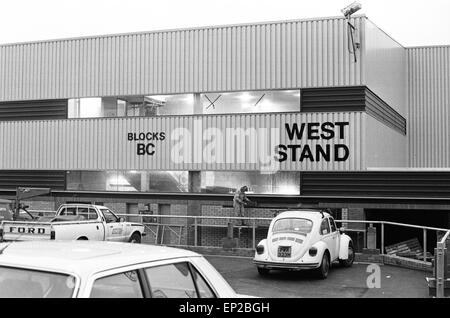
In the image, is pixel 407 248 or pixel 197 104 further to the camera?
pixel 197 104

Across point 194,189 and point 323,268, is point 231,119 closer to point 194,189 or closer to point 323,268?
point 194,189

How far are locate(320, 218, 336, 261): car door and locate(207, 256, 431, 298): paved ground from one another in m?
0.58

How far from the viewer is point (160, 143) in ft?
86.9

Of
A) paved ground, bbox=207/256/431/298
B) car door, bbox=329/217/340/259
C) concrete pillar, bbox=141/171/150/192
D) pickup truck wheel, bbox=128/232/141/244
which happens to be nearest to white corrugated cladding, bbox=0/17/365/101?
concrete pillar, bbox=141/171/150/192

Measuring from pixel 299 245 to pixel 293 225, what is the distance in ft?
2.84

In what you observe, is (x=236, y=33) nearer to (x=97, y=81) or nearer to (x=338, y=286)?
(x=97, y=81)

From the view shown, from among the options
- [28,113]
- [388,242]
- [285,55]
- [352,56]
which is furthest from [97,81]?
[388,242]

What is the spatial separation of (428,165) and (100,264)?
27.0 meters

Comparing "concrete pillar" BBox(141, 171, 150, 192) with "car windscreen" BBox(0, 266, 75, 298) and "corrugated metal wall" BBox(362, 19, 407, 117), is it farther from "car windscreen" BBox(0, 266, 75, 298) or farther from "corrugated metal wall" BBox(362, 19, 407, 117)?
"car windscreen" BBox(0, 266, 75, 298)

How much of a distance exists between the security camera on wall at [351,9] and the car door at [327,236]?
9872mm

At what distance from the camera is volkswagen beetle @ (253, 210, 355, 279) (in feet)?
46.1

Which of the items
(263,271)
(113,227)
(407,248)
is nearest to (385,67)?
(407,248)

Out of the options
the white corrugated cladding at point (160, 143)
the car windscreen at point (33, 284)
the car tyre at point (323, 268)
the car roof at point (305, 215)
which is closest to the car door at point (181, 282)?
the car windscreen at point (33, 284)
